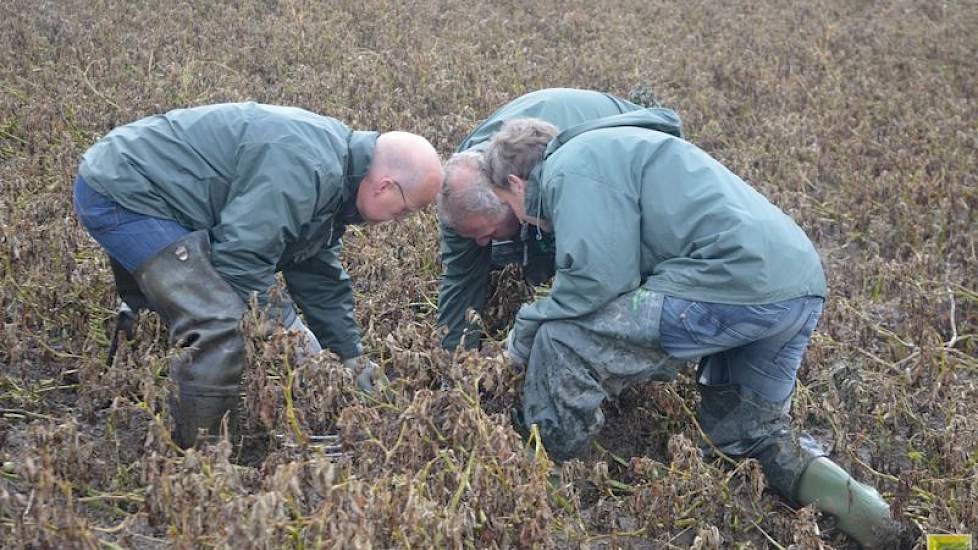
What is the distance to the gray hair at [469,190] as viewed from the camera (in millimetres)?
3986

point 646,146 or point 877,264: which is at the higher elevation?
point 646,146

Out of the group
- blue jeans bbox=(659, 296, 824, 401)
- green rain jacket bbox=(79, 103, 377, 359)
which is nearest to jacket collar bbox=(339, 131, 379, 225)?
green rain jacket bbox=(79, 103, 377, 359)


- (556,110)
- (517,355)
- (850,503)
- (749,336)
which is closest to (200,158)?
(517,355)

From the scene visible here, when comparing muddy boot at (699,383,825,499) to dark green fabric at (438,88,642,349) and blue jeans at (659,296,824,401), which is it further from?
dark green fabric at (438,88,642,349)

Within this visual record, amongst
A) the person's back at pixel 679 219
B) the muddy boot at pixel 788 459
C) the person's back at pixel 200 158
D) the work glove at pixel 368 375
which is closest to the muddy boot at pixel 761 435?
the muddy boot at pixel 788 459

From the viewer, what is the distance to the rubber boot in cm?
365

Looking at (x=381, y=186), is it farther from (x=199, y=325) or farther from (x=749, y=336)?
(x=749, y=336)

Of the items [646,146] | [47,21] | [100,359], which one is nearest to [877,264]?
[646,146]

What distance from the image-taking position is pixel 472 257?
4480 millimetres

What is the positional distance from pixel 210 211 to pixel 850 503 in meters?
2.38

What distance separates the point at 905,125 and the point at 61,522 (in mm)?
6333

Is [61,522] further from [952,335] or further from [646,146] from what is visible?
[952,335]

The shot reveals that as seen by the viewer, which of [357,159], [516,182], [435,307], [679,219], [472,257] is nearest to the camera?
[679,219]

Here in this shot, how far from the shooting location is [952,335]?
495cm
